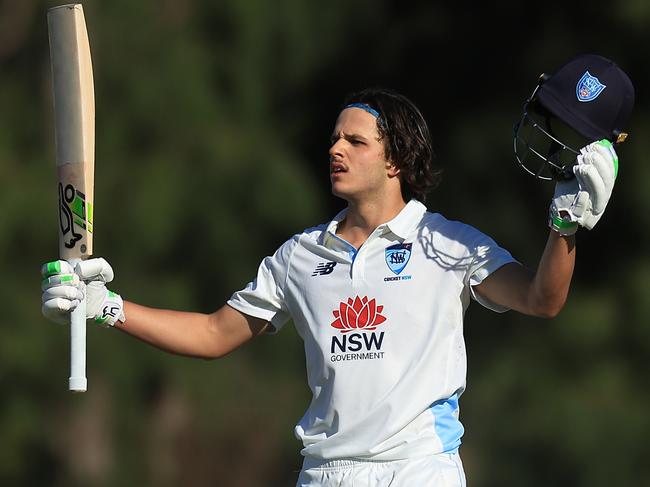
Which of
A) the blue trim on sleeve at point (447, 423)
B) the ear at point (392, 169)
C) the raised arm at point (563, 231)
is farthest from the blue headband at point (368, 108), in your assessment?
the blue trim on sleeve at point (447, 423)

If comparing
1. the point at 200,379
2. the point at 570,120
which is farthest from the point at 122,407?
the point at 570,120

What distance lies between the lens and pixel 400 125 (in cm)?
506

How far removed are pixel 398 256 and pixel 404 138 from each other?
Answer: 41cm

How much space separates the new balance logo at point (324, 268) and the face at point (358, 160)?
0.21 m

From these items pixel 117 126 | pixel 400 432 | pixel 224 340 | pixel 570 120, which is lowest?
pixel 400 432

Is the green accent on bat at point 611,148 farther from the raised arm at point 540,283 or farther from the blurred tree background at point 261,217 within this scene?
the blurred tree background at point 261,217

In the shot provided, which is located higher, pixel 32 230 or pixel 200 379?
pixel 32 230

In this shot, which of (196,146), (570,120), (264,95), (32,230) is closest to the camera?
(570,120)

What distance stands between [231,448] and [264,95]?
8.91 feet

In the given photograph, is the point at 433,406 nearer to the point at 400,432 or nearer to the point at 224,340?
the point at 400,432

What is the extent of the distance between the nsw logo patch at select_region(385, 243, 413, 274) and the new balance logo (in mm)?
177

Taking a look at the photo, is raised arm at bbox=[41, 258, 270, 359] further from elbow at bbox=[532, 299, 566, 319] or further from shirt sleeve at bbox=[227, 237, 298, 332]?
elbow at bbox=[532, 299, 566, 319]

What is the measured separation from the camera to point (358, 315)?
4793mm

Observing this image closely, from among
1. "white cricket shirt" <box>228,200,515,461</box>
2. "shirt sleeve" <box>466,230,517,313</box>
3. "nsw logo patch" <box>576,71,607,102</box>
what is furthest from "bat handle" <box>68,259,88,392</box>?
"nsw logo patch" <box>576,71,607,102</box>
